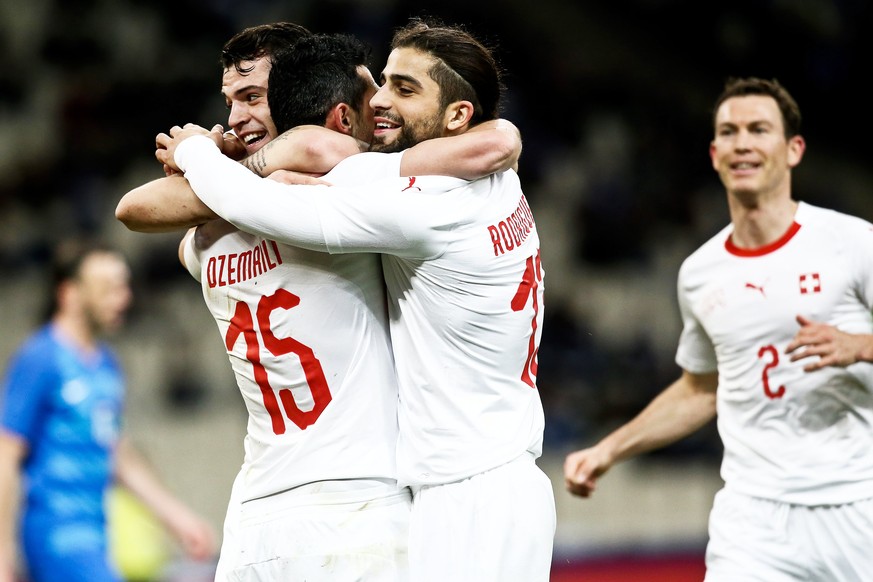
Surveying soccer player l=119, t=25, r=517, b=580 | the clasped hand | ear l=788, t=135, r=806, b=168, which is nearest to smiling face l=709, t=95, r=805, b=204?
ear l=788, t=135, r=806, b=168

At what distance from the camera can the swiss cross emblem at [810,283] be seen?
5.08m

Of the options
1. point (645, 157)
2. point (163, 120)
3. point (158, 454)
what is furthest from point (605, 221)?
point (158, 454)

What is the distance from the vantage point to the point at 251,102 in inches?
156

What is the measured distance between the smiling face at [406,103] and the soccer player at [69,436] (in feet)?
9.87

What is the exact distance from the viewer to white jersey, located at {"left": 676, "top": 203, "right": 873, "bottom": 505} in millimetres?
4957

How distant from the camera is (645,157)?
47.7ft

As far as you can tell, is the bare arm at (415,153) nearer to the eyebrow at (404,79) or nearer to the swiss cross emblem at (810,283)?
the eyebrow at (404,79)

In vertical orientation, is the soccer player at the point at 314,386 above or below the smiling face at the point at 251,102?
below

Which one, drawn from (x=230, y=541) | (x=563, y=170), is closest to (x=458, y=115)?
(x=230, y=541)

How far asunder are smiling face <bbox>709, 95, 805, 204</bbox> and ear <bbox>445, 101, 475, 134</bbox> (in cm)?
191

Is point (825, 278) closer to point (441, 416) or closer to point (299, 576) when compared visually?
point (441, 416)

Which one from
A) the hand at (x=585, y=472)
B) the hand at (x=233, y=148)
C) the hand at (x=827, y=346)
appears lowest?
the hand at (x=585, y=472)

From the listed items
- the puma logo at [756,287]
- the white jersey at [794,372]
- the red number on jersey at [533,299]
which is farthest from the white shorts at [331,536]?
the puma logo at [756,287]

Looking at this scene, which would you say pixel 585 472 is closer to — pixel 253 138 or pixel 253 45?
pixel 253 138
